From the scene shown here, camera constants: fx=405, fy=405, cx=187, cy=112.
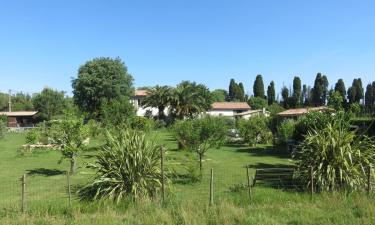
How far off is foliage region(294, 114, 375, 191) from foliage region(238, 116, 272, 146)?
23608mm

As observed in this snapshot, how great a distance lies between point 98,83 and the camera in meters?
64.1

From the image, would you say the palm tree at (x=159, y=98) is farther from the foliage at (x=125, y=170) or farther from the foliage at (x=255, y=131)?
the foliage at (x=125, y=170)

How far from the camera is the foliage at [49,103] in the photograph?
77438 mm

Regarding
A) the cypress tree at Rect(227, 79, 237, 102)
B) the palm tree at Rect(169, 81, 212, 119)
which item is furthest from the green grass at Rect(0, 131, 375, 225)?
the cypress tree at Rect(227, 79, 237, 102)

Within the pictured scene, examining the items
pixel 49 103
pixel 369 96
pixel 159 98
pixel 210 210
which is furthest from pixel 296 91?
pixel 210 210

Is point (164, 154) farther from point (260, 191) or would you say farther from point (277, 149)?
point (277, 149)

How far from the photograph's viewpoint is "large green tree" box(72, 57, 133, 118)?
210ft

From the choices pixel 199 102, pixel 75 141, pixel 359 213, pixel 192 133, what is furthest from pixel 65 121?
pixel 199 102

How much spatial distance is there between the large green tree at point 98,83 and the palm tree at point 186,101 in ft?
27.7

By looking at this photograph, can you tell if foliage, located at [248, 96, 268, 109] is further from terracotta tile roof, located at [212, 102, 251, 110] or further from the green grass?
the green grass

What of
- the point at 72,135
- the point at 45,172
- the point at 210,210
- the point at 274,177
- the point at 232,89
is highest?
the point at 232,89

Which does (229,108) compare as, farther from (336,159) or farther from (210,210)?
(210,210)

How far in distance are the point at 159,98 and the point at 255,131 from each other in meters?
31.4

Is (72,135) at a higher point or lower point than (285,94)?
lower
